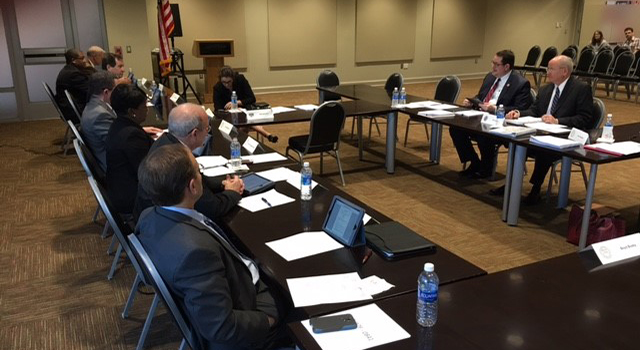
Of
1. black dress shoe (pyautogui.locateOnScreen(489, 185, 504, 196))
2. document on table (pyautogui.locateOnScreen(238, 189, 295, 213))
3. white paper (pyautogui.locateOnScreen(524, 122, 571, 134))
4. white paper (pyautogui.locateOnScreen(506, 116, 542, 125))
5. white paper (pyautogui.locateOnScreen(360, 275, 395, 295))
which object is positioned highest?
white paper (pyautogui.locateOnScreen(506, 116, 542, 125))

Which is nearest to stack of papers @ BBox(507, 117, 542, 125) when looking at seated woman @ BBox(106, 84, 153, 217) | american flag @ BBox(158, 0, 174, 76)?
seated woman @ BBox(106, 84, 153, 217)

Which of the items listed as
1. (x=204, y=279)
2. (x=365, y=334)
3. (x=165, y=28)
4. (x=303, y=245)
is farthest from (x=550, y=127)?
(x=165, y=28)

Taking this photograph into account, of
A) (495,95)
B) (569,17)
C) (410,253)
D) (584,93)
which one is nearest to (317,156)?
(495,95)

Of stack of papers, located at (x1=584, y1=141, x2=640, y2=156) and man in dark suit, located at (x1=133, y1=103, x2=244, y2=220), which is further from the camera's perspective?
stack of papers, located at (x1=584, y1=141, x2=640, y2=156)

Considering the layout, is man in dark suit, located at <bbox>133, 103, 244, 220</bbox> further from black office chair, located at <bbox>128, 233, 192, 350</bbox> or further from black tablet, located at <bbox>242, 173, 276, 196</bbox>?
black office chair, located at <bbox>128, 233, 192, 350</bbox>

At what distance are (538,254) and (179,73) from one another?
8.14 metres

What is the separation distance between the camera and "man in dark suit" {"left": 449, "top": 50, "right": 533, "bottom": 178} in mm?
5262

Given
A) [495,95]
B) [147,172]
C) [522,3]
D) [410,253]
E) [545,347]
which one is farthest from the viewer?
[522,3]

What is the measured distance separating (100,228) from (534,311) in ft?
11.8

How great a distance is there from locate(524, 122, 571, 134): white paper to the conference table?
244cm

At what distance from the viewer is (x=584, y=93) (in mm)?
4574

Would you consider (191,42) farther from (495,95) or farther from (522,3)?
(522,3)

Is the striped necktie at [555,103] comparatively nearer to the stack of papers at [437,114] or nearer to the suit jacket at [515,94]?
the suit jacket at [515,94]

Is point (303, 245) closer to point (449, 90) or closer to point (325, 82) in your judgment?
point (449, 90)
